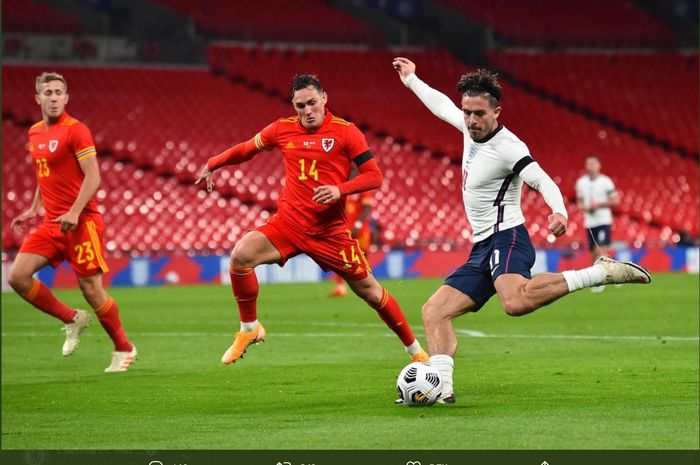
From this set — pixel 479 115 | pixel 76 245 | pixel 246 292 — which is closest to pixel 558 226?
pixel 479 115

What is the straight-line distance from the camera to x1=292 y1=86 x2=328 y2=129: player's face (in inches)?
392

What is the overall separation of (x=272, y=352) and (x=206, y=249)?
1313 cm

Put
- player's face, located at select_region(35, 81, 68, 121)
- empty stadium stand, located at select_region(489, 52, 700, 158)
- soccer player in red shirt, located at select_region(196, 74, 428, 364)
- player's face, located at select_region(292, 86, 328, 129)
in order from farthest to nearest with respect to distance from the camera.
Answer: empty stadium stand, located at select_region(489, 52, 700, 158)
player's face, located at select_region(35, 81, 68, 121)
soccer player in red shirt, located at select_region(196, 74, 428, 364)
player's face, located at select_region(292, 86, 328, 129)

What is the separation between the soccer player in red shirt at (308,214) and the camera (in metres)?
10.1

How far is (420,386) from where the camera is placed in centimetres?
862

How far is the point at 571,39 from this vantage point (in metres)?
34.6

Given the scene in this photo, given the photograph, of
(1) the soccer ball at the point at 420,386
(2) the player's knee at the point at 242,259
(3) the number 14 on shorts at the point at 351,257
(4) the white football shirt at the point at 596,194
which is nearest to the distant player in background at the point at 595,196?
(4) the white football shirt at the point at 596,194

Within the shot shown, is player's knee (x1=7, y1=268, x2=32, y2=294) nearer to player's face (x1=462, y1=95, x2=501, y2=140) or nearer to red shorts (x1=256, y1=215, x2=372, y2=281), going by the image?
red shorts (x1=256, y1=215, x2=372, y2=281)

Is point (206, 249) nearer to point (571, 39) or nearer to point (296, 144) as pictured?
point (571, 39)

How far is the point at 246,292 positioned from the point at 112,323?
1728 mm

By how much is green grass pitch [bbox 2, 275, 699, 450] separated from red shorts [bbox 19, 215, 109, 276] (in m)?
0.98

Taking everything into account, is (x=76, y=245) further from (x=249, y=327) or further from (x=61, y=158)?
(x=249, y=327)

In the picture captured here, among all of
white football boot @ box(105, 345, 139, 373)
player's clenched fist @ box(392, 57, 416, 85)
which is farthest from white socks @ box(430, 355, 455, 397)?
white football boot @ box(105, 345, 139, 373)

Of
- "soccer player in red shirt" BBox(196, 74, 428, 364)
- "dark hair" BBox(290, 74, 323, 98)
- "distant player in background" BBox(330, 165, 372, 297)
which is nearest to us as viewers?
"dark hair" BBox(290, 74, 323, 98)
